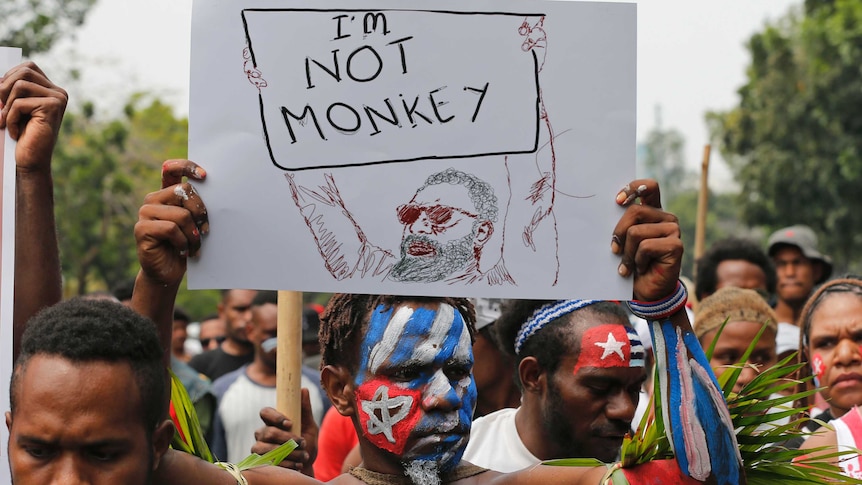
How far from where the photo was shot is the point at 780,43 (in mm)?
26188

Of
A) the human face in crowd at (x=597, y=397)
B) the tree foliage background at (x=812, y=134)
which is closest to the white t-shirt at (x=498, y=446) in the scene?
the human face in crowd at (x=597, y=397)

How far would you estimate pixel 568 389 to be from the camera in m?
3.90

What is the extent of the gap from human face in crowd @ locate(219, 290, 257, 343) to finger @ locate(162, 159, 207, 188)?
454 cm

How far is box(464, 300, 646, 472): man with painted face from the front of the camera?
12.5ft

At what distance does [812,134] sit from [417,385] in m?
22.2

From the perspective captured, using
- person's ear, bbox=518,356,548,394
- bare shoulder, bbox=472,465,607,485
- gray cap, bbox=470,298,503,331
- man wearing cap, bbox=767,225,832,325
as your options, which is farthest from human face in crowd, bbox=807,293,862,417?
man wearing cap, bbox=767,225,832,325

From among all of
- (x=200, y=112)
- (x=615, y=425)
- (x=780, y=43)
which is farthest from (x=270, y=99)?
(x=780, y=43)

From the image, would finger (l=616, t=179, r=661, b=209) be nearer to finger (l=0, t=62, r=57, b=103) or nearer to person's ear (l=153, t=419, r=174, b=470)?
person's ear (l=153, t=419, r=174, b=470)

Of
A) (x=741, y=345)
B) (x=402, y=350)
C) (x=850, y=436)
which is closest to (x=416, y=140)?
(x=402, y=350)

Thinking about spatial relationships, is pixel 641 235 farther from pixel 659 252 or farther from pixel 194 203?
pixel 194 203

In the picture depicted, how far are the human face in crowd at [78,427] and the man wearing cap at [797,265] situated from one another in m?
5.64

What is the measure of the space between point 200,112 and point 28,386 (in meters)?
0.84

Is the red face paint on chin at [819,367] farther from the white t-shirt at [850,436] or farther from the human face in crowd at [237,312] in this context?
the human face in crowd at [237,312]

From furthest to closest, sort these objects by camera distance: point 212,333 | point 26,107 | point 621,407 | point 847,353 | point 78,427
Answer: point 212,333, point 847,353, point 621,407, point 26,107, point 78,427
